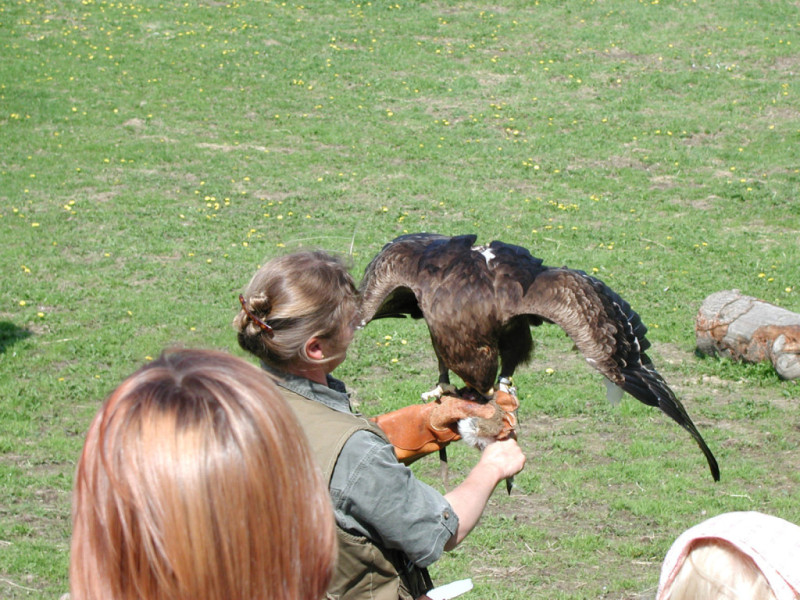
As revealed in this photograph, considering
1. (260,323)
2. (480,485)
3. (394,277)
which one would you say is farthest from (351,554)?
(394,277)

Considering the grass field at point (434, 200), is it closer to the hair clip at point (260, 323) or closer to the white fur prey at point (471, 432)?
the hair clip at point (260, 323)

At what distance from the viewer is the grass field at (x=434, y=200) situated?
A: 18.0 ft

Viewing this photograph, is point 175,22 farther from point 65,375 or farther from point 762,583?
point 762,583

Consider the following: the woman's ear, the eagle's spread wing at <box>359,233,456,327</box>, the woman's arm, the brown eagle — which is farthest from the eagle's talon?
the woman's ear

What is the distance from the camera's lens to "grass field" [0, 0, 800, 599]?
5.50 meters

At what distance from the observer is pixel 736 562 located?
5.96ft

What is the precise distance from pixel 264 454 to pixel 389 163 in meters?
11.7

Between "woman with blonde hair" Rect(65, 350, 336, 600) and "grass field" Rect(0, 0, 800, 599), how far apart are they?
42cm

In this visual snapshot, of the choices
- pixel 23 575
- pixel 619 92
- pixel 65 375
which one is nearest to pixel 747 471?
pixel 23 575

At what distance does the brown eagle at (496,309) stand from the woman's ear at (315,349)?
1.87m

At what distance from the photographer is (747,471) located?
574cm

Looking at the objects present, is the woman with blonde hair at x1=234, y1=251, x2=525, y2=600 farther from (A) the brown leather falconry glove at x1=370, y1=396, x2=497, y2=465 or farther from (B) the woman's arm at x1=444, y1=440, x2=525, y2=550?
(A) the brown leather falconry glove at x1=370, y1=396, x2=497, y2=465

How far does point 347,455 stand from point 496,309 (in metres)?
2.33

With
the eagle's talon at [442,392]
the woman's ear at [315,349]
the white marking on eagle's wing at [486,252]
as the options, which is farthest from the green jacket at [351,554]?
the white marking on eagle's wing at [486,252]
